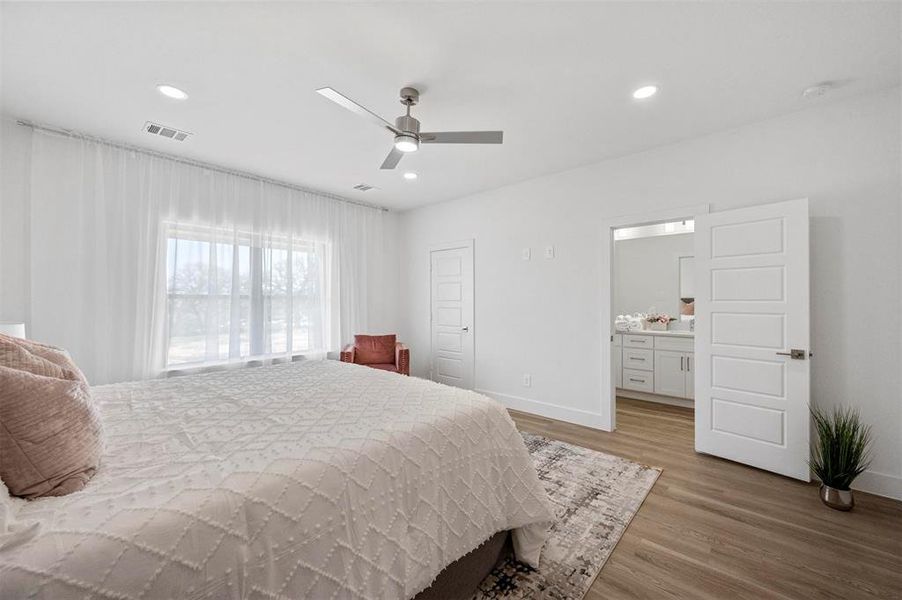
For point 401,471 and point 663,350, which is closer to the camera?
point 401,471

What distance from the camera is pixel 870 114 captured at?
2387 millimetres

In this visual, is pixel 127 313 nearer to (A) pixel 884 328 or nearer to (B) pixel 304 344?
(B) pixel 304 344

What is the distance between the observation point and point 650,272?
532 centimetres

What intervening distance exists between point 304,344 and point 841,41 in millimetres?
5030

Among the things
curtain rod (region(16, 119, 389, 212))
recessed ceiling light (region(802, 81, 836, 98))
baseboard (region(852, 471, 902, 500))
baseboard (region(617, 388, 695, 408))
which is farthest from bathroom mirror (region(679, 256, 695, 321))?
curtain rod (region(16, 119, 389, 212))

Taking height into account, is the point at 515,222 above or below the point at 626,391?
above

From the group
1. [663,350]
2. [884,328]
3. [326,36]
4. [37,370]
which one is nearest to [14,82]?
[326,36]

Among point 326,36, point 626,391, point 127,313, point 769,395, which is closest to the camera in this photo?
point 326,36

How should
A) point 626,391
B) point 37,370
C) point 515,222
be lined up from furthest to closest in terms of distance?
1. point 626,391
2. point 515,222
3. point 37,370

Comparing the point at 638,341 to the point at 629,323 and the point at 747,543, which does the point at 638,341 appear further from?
the point at 747,543

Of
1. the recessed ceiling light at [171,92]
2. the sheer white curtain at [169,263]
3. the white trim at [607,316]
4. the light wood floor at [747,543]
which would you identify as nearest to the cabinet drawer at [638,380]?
the white trim at [607,316]

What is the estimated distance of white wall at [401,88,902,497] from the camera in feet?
7.70

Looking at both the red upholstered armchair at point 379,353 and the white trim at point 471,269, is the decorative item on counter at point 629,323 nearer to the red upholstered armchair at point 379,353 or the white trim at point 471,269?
the white trim at point 471,269

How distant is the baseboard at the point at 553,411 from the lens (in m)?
3.58
